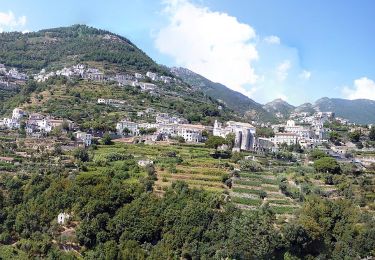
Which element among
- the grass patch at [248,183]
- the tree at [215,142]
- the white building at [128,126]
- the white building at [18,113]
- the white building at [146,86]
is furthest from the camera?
the white building at [146,86]

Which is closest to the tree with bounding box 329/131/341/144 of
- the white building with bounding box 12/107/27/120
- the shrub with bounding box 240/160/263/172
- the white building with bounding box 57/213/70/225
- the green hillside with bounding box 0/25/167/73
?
the shrub with bounding box 240/160/263/172

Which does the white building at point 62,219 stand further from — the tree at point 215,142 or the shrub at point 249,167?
the tree at point 215,142

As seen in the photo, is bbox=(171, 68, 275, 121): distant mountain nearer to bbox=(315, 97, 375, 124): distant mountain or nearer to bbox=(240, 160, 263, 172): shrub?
bbox=(315, 97, 375, 124): distant mountain

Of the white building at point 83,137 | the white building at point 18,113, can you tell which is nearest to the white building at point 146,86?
the white building at point 18,113

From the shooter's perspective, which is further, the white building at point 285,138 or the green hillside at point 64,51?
the green hillside at point 64,51

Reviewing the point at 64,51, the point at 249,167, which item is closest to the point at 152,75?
the point at 64,51

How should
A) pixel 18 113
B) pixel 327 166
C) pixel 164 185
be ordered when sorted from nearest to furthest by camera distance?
pixel 164 185, pixel 327 166, pixel 18 113

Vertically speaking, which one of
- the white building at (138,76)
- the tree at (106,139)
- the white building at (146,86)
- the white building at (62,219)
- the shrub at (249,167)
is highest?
the white building at (138,76)

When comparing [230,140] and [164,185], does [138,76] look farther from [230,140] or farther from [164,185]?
[164,185]

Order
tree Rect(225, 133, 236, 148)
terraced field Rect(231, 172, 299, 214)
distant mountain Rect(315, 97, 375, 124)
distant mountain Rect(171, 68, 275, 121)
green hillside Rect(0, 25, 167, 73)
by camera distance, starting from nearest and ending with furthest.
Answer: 1. terraced field Rect(231, 172, 299, 214)
2. tree Rect(225, 133, 236, 148)
3. green hillside Rect(0, 25, 167, 73)
4. distant mountain Rect(171, 68, 275, 121)
5. distant mountain Rect(315, 97, 375, 124)
